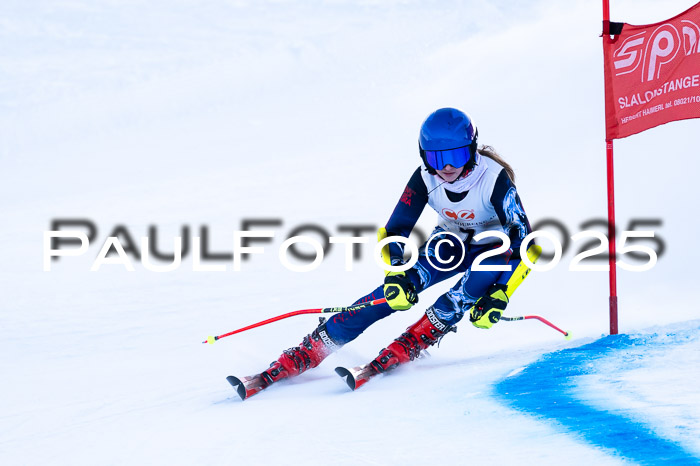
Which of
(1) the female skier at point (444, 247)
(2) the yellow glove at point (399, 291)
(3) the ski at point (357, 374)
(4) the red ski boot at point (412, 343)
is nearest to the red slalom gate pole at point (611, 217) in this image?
(1) the female skier at point (444, 247)

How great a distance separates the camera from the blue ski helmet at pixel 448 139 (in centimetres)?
375

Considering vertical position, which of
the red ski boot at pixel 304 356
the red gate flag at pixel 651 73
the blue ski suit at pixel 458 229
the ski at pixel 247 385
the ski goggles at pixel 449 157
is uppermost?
the red gate flag at pixel 651 73

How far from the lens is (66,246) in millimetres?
8328

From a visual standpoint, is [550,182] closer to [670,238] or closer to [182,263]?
[670,238]

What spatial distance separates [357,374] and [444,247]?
916 millimetres

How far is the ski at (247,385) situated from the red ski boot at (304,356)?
6 cm

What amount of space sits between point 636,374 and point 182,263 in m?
4.91

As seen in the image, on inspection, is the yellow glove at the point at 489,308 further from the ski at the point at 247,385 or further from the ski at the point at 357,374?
the ski at the point at 247,385

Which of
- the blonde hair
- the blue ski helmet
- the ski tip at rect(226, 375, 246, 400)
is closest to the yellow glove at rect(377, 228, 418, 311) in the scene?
the blue ski helmet

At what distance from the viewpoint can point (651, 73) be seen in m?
4.53

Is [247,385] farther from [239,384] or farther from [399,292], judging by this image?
[399,292]

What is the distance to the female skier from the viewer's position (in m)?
3.81

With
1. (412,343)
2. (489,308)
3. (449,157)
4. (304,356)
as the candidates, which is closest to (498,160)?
(449,157)

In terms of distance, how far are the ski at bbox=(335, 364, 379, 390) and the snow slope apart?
0.26ft
